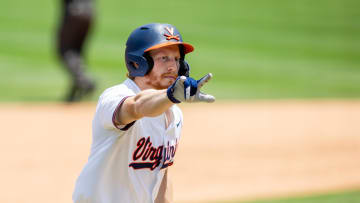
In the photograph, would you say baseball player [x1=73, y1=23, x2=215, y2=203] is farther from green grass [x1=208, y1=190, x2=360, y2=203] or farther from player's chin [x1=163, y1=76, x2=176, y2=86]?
green grass [x1=208, y1=190, x2=360, y2=203]

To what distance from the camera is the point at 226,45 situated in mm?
22812

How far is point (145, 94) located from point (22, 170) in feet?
17.4

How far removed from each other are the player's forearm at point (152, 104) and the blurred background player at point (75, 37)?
31.4 ft

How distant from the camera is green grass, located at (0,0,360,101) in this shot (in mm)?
16672

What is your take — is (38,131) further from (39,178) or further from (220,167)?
(220,167)

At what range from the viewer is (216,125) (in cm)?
1134

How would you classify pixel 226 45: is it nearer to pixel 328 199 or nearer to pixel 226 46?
pixel 226 46

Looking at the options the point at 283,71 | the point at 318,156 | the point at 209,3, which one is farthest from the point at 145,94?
the point at 209,3

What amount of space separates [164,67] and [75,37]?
9.41m

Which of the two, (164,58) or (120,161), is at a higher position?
(164,58)

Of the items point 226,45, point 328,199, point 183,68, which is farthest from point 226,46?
point 183,68

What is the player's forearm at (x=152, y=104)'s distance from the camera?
306cm

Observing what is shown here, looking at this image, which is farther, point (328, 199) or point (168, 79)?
point (328, 199)

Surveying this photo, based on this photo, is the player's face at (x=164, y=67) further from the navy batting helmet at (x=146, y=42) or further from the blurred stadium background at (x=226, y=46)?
the blurred stadium background at (x=226, y=46)
